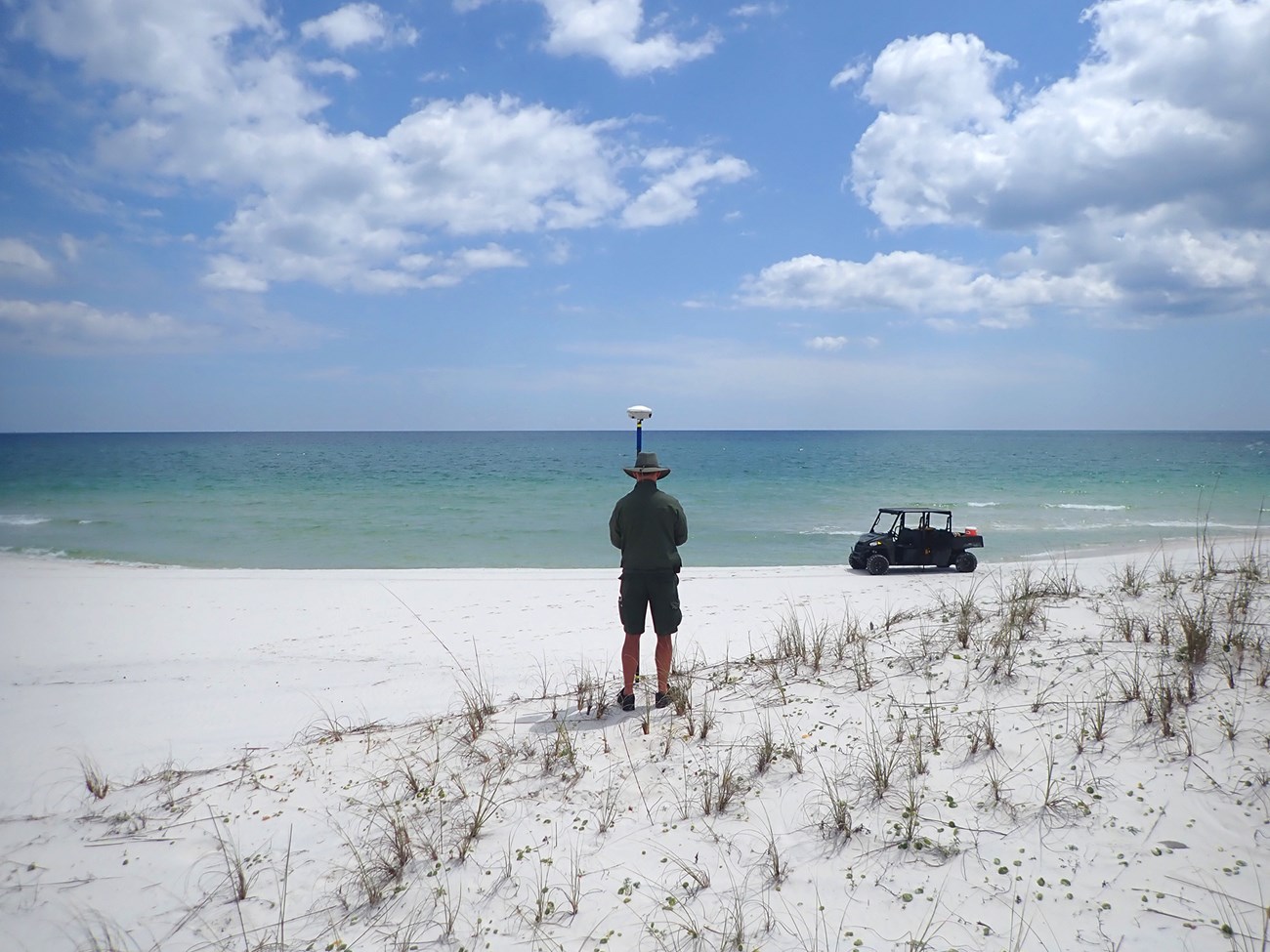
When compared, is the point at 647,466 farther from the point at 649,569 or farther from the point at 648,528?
the point at 649,569

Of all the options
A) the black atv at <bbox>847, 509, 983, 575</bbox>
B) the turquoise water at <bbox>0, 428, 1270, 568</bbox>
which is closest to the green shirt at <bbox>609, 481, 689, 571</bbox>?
the black atv at <bbox>847, 509, 983, 575</bbox>

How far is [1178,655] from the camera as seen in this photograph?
493 centimetres

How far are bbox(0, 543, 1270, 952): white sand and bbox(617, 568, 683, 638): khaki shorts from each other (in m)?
0.57

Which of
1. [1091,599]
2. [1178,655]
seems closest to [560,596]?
[1091,599]

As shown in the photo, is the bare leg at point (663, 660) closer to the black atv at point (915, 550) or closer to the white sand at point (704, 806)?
the white sand at point (704, 806)

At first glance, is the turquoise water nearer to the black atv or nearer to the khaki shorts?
the black atv

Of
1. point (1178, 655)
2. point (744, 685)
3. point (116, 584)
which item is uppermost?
point (1178, 655)

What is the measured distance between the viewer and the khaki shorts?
17.8 ft

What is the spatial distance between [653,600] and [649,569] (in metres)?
0.26

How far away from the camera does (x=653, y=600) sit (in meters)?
5.48

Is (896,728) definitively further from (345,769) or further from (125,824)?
(125,824)

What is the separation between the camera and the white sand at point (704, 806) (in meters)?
3.10

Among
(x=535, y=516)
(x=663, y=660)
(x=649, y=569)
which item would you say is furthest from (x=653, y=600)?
(x=535, y=516)

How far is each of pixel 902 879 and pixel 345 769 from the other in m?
3.51
